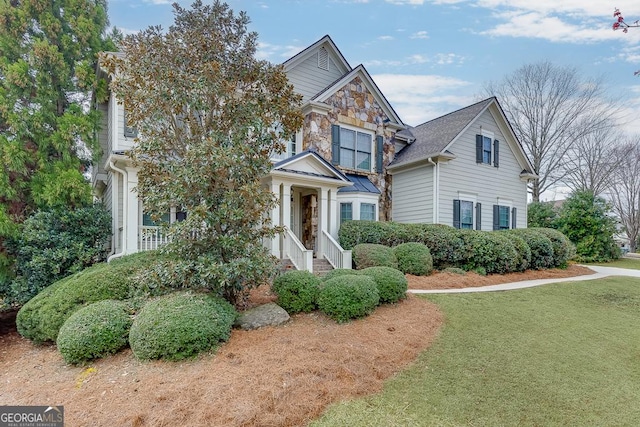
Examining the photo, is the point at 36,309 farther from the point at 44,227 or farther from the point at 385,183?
the point at 385,183

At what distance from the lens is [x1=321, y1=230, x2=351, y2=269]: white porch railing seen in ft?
35.5

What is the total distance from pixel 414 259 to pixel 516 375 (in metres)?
6.27

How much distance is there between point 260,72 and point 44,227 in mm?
6996

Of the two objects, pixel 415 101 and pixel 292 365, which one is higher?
pixel 415 101

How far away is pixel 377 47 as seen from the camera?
14.9 meters

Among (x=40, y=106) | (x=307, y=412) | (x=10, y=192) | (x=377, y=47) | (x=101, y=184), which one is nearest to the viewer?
(x=307, y=412)

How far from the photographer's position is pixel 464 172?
15008mm

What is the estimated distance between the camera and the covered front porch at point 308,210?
10.8 m

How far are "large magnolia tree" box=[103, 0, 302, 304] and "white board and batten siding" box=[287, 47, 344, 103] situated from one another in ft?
24.0

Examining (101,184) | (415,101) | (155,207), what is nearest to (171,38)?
(155,207)

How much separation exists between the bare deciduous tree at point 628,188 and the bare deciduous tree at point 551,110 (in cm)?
281

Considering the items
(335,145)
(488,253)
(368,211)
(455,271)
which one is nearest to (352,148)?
(335,145)

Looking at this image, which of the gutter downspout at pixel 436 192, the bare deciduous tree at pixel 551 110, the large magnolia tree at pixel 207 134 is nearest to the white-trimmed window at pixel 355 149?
the gutter downspout at pixel 436 192

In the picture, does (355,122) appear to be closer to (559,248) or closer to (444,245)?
(444,245)
